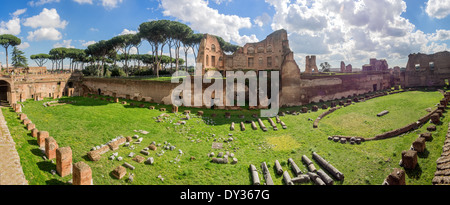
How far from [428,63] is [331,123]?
85.5ft

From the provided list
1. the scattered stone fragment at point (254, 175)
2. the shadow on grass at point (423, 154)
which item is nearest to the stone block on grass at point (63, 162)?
the scattered stone fragment at point (254, 175)

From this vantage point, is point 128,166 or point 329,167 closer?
point 128,166

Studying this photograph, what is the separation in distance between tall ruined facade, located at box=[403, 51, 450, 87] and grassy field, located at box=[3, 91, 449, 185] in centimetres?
1645

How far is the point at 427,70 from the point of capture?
94.5 feet

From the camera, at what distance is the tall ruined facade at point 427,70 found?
27.6 meters

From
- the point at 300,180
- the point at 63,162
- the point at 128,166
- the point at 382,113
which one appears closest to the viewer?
the point at 63,162

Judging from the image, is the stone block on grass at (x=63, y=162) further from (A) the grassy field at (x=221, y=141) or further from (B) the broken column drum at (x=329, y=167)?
(B) the broken column drum at (x=329, y=167)

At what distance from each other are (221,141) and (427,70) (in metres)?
33.9

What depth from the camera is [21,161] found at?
6.82 metres

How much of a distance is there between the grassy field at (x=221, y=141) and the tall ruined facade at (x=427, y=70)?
16451mm

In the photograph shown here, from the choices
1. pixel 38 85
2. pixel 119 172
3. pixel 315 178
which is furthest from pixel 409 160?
pixel 38 85

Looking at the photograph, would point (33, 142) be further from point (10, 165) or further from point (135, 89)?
point (135, 89)
